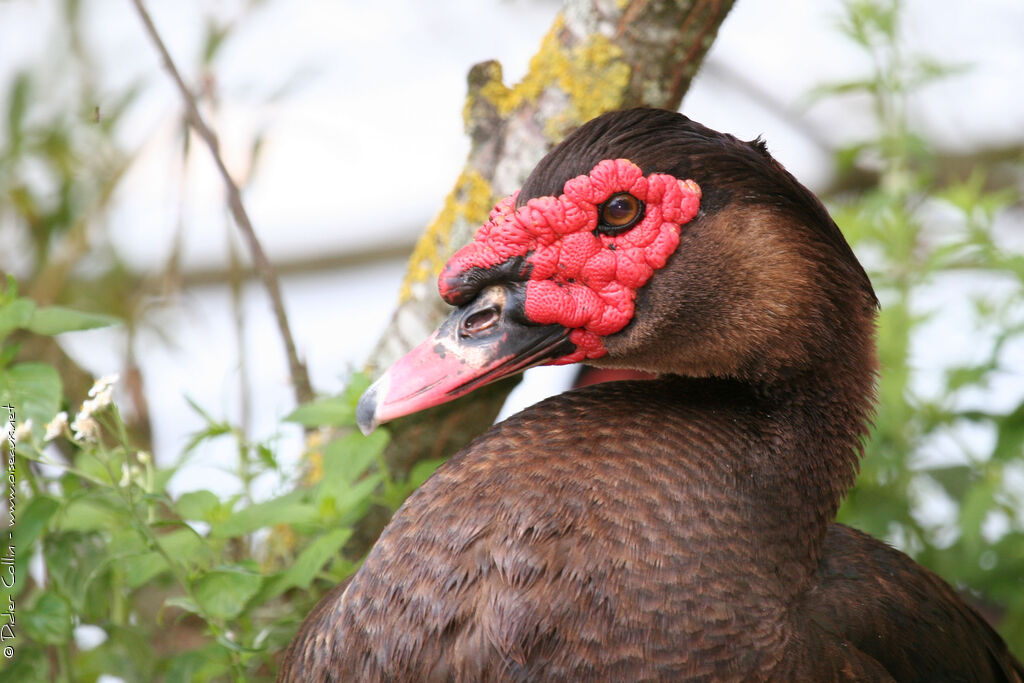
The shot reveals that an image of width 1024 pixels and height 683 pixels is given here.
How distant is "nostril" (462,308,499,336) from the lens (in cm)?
176

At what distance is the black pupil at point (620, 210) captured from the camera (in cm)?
171

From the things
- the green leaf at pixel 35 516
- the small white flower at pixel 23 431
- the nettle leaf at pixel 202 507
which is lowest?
the nettle leaf at pixel 202 507

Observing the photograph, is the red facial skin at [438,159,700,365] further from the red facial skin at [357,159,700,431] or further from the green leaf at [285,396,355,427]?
the green leaf at [285,396,355,427]

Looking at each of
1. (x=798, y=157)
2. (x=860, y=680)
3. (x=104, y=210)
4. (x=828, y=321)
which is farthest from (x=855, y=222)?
(x=798, y=157)

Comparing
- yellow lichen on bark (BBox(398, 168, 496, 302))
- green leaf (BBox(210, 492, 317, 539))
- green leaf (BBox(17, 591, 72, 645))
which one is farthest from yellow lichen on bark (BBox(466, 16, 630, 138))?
green leaf (BBox(17, 591, 72, 645))

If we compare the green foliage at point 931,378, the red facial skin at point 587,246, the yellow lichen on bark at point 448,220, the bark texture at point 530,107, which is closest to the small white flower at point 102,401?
the red facial skin at point 587,246

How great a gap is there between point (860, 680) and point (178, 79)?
182 cm

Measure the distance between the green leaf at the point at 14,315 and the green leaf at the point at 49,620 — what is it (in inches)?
17.7

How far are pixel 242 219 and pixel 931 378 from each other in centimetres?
188

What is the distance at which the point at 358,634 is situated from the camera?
64.8 inches

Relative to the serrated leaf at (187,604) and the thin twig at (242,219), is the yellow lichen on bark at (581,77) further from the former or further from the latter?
the serrated leaf at (187,604)

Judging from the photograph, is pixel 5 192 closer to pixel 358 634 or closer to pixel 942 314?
pixel 358 634

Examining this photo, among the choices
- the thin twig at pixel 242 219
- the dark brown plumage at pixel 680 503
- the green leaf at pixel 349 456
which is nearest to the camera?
the dark brown plumage at pixel 680 503

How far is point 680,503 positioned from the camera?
163cm
